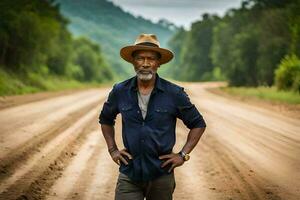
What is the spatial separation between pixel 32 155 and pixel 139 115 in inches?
257

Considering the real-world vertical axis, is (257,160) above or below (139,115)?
below

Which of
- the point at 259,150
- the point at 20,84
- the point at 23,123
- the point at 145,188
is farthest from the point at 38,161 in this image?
the point at 20,84

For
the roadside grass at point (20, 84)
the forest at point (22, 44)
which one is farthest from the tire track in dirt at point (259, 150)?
the forest at point (22, 44)

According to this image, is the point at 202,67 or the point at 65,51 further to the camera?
the point at 202,67

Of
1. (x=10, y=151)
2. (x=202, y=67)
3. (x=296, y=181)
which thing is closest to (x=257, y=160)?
(x=296, y=181)

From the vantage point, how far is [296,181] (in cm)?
819

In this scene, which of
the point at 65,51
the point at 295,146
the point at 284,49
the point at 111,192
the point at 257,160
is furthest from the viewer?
the point at 65,51

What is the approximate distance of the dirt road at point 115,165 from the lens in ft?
23.8

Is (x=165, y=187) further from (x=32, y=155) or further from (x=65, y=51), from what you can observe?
(x=65, y=51)

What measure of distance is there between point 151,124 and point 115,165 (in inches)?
214

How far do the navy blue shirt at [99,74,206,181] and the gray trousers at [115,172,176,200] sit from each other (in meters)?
0.06

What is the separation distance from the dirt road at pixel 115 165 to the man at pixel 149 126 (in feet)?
10.0

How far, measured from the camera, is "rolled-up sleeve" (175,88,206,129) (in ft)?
12.9

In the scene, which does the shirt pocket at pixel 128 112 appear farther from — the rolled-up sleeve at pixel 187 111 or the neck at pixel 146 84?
the rolled-up sleeve at pixel 187 111
